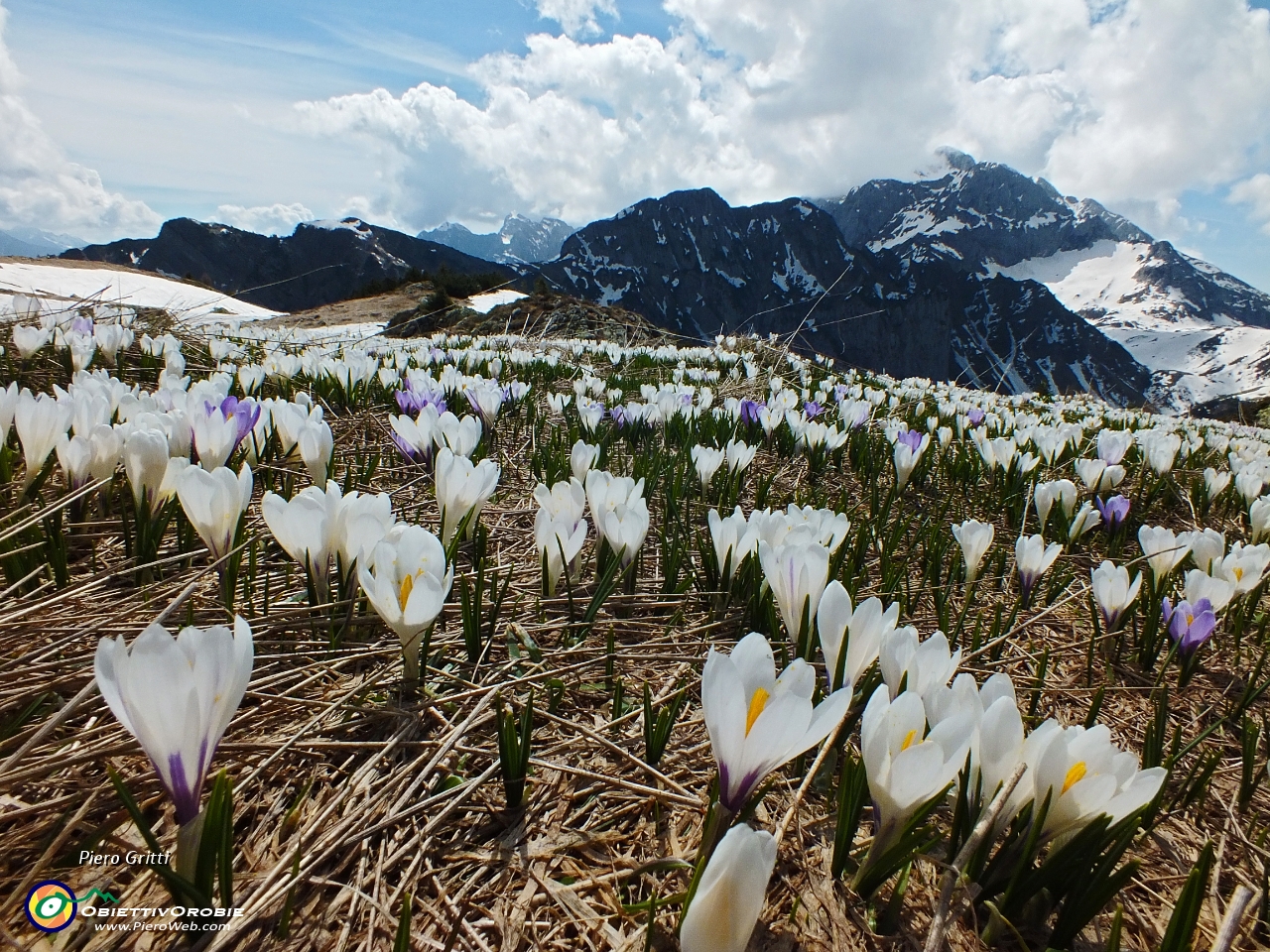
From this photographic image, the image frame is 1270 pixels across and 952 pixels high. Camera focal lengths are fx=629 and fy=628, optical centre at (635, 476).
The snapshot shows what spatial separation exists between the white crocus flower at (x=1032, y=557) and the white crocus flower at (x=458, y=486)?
163 cm

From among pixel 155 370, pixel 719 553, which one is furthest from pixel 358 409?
pixel 719 553

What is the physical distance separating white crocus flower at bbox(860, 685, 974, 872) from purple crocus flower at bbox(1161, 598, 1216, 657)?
128cm

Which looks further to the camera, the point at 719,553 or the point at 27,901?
the point at 719,553

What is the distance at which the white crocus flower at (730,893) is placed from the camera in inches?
25.1

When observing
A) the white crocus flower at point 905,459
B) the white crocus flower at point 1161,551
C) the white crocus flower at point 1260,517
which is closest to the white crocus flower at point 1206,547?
the white crocus flower at point 1161,551

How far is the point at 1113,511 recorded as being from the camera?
9.16 feet

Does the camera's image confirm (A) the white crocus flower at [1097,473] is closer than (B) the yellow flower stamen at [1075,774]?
No

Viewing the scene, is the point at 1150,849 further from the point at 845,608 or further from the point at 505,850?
the point at 505,850

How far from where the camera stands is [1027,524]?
3.08 metres

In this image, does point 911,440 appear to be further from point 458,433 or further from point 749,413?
point 458,433

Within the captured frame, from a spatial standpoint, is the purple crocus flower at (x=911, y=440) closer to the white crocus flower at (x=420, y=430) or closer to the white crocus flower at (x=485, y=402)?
the white crocus flower at (x=485, y=402)

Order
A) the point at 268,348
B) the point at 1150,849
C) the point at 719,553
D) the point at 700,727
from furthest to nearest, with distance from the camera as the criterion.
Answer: the point at 268,348 → the point at 719,553 → the point at 700,727 → the point at 1150,849

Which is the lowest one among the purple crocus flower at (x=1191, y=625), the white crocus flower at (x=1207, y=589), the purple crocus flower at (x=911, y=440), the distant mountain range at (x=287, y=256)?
the purple crocus flower at (x=1191, y=625)

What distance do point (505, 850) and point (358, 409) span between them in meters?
3.14
